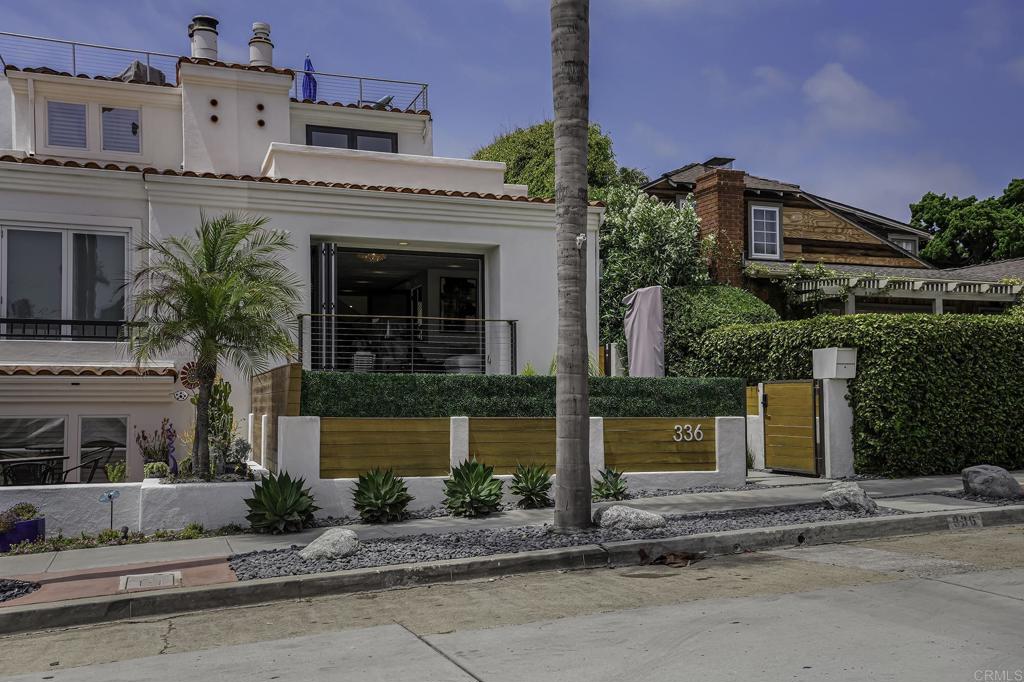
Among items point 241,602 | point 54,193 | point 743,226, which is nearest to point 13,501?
point 241,602

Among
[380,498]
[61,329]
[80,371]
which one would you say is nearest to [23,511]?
[80,371]

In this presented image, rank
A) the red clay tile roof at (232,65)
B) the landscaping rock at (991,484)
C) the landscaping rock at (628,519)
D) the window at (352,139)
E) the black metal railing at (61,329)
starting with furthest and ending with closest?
the window at (352,139) → the red clay tile roof at (232,65) → the black metal railing at (61,329) → the landscaping rock at (991,484) → the landscaping rock at (628,519)

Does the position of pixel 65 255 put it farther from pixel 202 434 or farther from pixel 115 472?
pixel 202 434

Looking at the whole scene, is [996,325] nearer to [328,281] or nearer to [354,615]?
[328,281]

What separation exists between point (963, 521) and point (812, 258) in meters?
16.7

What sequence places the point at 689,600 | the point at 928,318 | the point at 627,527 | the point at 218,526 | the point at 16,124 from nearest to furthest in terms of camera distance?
the point at 689,600
the point at 627,527
the point at 218,526
the point at 928,318
the point at 16,124

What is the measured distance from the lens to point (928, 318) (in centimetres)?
1498

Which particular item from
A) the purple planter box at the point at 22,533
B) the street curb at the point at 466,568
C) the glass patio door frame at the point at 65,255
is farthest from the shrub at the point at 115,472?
the street curb at the point at 466,568

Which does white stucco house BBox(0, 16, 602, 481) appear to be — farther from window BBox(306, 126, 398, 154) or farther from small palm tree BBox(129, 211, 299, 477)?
small palm tree BBox(129, 211, 299, 477)

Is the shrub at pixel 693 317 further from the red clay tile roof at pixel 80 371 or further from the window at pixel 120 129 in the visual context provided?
the window at pixel 120 129

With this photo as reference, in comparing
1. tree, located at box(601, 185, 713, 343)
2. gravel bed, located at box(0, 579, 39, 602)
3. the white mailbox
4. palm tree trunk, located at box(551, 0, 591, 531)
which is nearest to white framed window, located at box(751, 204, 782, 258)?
tree, located at box(601, 185, 713, 343)

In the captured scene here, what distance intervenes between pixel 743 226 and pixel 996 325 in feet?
32.0

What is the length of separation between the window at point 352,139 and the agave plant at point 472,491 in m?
10.6

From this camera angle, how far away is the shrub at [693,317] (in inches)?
765
